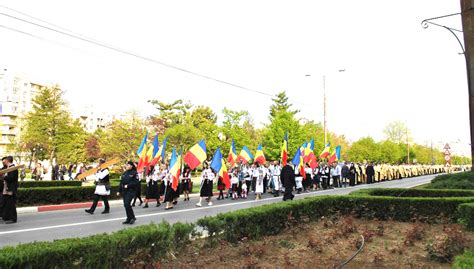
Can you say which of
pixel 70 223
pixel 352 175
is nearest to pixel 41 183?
pixel 70 223

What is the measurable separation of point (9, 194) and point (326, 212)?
8903 mm

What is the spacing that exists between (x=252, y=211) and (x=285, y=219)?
1.22 meters

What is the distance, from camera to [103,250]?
5262 mm

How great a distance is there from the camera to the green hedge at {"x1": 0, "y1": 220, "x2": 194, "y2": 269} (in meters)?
4.57

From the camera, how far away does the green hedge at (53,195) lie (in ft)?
52.8

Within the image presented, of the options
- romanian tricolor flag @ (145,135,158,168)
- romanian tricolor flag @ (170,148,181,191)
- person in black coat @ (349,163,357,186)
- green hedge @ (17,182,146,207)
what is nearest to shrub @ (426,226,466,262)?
romanian tricolor flag @ (170,148,181,191)

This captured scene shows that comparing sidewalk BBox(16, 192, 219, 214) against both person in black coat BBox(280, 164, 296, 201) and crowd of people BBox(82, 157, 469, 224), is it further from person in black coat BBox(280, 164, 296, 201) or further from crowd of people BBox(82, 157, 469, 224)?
person in black coat BBox(280, 164, 296, 201)

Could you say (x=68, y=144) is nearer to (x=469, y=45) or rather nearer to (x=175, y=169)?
(x=175, y=169)

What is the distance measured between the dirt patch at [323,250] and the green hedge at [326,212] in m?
0.25

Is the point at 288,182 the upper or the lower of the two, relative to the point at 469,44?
lower

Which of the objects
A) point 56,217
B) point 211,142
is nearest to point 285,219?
point 56,217

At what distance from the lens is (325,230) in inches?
372

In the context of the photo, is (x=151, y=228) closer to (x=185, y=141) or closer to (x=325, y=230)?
(x=325, y=230)

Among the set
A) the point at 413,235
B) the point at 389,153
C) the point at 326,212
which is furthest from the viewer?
the point at 389,153
